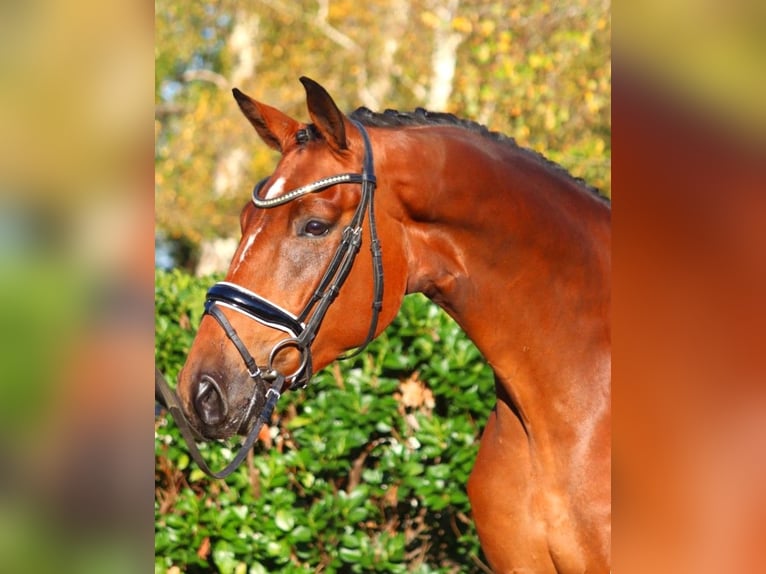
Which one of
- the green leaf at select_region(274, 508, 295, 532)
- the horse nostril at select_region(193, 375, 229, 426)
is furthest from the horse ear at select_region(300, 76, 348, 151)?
the green leaf at select_region(274, 508, 295, 532)

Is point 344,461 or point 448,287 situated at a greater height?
point 448,287

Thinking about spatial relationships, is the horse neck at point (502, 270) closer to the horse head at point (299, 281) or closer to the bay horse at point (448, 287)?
the bay horse at point (448, 287)

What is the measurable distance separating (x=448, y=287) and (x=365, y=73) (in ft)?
30.8

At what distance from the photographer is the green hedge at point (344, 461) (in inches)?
159

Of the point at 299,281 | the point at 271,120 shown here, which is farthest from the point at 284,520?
the point at 271,120

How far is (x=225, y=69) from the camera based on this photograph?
13250 millimetres

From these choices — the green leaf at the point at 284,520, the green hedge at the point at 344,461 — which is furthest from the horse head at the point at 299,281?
the green leaf at the point at 284,520

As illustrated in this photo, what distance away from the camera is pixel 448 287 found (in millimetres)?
2418

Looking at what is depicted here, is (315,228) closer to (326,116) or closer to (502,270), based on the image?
(326,116)

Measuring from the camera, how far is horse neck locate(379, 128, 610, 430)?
2.38m

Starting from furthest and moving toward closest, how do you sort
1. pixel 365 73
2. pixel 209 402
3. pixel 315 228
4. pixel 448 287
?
pixel 365 73 < pixel 448 287 < pixel 315 228 < pixel 209 402
